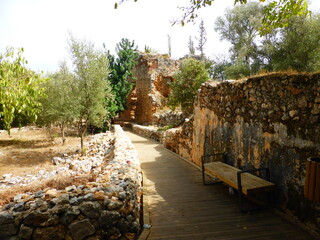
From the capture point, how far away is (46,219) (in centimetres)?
352

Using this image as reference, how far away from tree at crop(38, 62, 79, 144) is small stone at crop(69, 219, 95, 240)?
1066cm

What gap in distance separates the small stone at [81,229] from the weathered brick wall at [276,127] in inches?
138

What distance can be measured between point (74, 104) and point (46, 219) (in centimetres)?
1112

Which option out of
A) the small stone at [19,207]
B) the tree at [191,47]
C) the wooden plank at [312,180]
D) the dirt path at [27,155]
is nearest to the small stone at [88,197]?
the small stone at [19,207]

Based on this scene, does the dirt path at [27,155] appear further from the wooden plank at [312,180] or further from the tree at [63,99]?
the wooden plank at [312,180]

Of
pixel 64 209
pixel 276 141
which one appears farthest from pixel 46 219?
pixel 276 141

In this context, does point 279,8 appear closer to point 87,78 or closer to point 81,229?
point 81,229

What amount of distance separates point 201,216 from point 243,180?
114 centimetres

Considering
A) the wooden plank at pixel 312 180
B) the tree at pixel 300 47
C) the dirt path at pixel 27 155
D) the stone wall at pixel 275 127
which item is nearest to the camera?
the wooden plank at pixel 312 180

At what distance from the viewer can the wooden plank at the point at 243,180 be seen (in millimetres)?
4188

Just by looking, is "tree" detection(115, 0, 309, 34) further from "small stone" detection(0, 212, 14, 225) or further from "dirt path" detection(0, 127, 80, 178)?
"dirt path" detection(0, 127, 80, 178)

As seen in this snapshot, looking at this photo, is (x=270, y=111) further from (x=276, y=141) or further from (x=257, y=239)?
(x=257, y=239)

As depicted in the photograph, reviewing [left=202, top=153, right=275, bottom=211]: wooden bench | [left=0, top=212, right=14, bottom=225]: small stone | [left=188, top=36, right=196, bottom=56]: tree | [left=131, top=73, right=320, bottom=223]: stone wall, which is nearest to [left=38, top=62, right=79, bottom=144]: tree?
[left=131, top=73, right=320, bottom=223]: stone wall

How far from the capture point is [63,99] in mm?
14938
